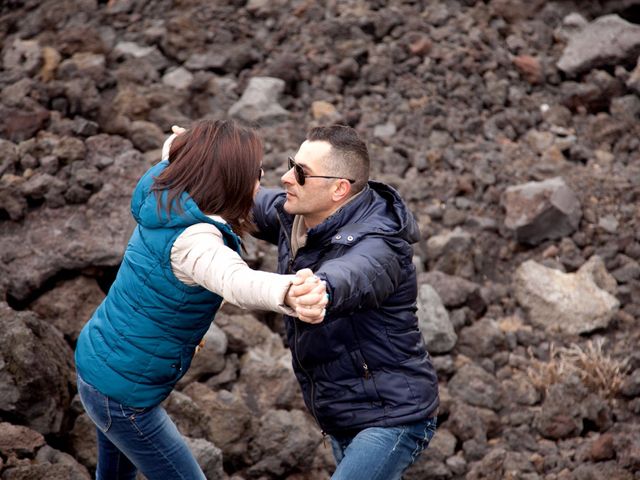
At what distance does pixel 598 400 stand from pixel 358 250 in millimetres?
3716

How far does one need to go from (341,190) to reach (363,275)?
662mm

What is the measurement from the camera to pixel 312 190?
409cm

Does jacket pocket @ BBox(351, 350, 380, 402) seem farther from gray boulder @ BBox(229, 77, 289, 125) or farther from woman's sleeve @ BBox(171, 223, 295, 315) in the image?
gray boulder @ BBox(229, 77, 289, 125)

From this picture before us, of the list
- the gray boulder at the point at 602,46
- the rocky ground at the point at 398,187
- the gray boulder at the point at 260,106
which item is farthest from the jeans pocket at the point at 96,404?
the gray boulder at the point at 602,46

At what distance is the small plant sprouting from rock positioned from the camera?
693cm

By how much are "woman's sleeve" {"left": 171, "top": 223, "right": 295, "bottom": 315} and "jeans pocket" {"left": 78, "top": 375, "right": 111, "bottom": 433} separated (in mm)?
672

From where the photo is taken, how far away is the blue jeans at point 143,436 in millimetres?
3822

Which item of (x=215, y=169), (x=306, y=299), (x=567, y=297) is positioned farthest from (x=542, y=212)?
(x=306, y=299)

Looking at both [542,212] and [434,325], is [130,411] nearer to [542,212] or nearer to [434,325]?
[434,325]

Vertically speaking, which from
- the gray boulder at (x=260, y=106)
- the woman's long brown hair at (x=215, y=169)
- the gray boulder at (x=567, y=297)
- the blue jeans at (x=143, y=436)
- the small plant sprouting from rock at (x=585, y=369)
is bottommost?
the gray boulder at (x=567, y=297)

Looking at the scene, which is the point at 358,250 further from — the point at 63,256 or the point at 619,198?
the point at 619,198

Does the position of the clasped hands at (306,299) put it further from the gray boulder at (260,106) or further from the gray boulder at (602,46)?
the gray boulder at (602,46)

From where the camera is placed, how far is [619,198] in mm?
8945

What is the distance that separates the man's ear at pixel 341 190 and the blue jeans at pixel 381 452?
1072mm
